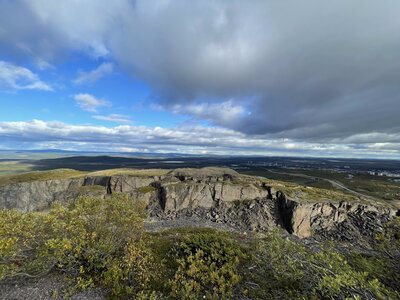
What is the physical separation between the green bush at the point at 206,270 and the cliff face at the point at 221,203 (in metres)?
24.6

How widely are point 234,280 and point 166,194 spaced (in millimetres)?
39052

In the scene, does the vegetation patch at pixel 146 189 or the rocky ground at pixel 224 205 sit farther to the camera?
the vegetation patch at pixel 146 189

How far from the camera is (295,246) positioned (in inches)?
576

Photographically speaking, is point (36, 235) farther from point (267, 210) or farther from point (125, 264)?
point (267, 210)

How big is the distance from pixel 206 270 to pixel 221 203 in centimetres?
3600

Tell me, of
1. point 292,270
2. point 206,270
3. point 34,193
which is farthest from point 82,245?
point 34,193

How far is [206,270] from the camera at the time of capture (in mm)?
20438

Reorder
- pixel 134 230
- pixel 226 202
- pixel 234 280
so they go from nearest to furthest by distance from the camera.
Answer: pixel 234 280 < pixel 134 230 < pixel 226 202

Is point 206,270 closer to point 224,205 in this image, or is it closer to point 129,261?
point 129,261

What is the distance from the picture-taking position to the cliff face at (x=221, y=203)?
4775cm

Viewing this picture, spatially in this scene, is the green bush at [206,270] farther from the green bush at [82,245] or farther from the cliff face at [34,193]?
the cliff face at [34,193]

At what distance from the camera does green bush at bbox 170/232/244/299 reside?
677 inches

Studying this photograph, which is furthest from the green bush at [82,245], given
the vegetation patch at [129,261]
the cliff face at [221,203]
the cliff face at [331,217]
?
the cliff face at [331,217]

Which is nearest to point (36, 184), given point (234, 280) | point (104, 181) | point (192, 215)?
point (104, 181)
